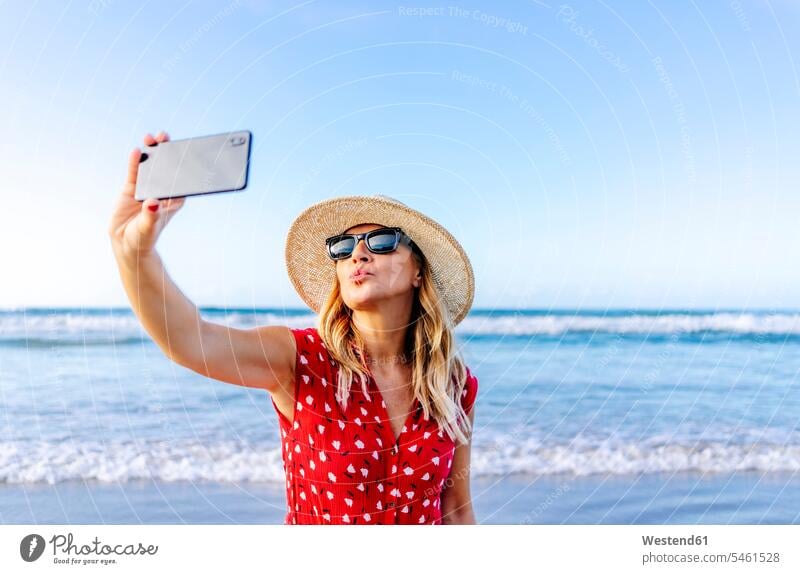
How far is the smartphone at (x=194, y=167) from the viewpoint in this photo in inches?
65.6

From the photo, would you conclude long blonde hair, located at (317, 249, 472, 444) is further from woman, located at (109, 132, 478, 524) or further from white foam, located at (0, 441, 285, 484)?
white foam, located at (0, 441, 285, 484)

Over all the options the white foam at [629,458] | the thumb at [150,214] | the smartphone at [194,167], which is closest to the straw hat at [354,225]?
the smartphone at [194,167]

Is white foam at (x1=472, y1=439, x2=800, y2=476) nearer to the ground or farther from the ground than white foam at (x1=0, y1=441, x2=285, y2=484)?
farther from the ground

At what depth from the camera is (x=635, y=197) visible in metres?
3.96

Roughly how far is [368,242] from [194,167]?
2.37ft

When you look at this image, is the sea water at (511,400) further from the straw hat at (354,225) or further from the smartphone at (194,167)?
the smartphone at (194,167)

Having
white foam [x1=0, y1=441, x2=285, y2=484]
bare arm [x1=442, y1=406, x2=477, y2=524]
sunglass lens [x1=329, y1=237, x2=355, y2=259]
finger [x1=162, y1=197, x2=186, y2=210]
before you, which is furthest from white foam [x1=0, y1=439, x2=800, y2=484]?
finger [x1=162, y1=197, x2=186, y2=210]

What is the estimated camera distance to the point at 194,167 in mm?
1696

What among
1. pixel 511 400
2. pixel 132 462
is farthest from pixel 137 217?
pixel 511 400

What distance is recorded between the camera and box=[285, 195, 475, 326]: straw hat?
7.69 feet

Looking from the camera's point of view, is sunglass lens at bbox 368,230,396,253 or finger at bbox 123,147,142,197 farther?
sunglass lens at bbox 368,230,396,253
